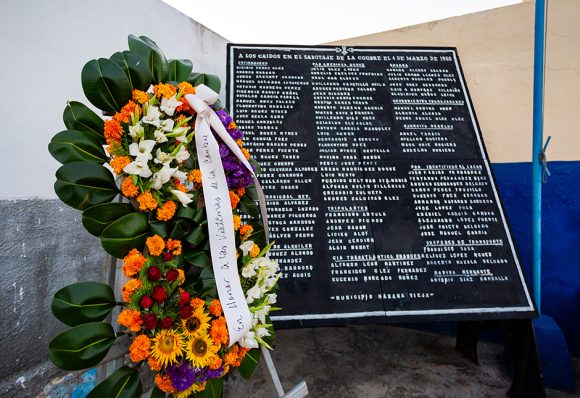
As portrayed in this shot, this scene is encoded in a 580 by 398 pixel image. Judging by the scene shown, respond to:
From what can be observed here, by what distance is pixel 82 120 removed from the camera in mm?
1311

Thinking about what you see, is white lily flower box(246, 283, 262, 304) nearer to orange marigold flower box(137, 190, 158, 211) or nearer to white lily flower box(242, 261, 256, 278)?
white lily flower box(242, 261, 256, 278)

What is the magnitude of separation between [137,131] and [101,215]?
13.0 inches

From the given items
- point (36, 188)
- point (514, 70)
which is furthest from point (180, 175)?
point (514, 70)

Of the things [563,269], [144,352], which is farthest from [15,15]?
[563,269]

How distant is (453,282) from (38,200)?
2.44 metres

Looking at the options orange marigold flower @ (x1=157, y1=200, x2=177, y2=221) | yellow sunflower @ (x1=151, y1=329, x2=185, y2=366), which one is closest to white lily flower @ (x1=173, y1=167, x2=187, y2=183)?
orange marigold flower @ (x1=157, y1=200, x2=177, y2=221)

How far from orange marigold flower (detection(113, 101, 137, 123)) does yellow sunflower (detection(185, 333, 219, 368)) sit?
2.75 feet

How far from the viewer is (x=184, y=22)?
3.03 metres

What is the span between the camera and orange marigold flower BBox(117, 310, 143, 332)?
1112mm

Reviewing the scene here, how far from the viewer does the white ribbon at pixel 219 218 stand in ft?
4.31

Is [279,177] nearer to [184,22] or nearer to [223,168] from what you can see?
[223,168]

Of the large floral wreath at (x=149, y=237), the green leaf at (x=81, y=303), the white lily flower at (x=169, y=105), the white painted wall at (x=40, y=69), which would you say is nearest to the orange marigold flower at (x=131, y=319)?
the large floral wreath at (x=149, y=237)

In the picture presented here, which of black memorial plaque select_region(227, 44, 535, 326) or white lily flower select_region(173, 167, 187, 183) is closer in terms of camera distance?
white lily flower select_region(173, 167, 187, 183)

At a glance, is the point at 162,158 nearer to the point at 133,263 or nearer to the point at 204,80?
the point at 133,263
